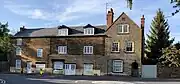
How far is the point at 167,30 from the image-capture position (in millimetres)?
54344

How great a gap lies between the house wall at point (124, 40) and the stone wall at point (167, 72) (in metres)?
3.27

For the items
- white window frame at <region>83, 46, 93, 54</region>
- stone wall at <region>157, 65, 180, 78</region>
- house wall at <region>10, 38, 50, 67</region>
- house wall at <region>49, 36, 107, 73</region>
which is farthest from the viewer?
house wall at <region>10, 38, 50, 67</region>

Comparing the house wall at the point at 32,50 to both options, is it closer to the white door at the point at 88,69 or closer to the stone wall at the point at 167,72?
the white door at the point at 88,69

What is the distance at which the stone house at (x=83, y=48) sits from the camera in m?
44.6

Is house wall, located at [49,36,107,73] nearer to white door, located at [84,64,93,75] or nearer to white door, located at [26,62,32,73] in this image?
white door, located at [84,64,93,75]

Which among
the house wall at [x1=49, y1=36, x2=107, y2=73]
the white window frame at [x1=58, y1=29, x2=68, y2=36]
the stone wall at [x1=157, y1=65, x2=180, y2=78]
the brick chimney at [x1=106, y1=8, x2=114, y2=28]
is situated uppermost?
the brick chimney at [x1=106, y1=8, x2=114, y2=28]

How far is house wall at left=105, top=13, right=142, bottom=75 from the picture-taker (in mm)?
43938

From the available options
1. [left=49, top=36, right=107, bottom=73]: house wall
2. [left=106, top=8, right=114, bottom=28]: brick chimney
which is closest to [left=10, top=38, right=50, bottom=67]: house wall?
[left=49, top=36, right=107, bottom=73]: house wall

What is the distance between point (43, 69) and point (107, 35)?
13.1m

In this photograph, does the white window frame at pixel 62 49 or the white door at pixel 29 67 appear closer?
the white window frame at pixel 62 49

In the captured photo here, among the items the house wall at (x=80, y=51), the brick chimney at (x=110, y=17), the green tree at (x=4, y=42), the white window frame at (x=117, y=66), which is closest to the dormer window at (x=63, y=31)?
the house wall at (x=80, y=51)

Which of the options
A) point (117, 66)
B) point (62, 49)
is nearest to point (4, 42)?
point (62, 49)

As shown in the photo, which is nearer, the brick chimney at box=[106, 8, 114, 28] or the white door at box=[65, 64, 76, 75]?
the brick chimney at box=[106, 8, 114, 28]

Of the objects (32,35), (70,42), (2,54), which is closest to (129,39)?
(70,42)
